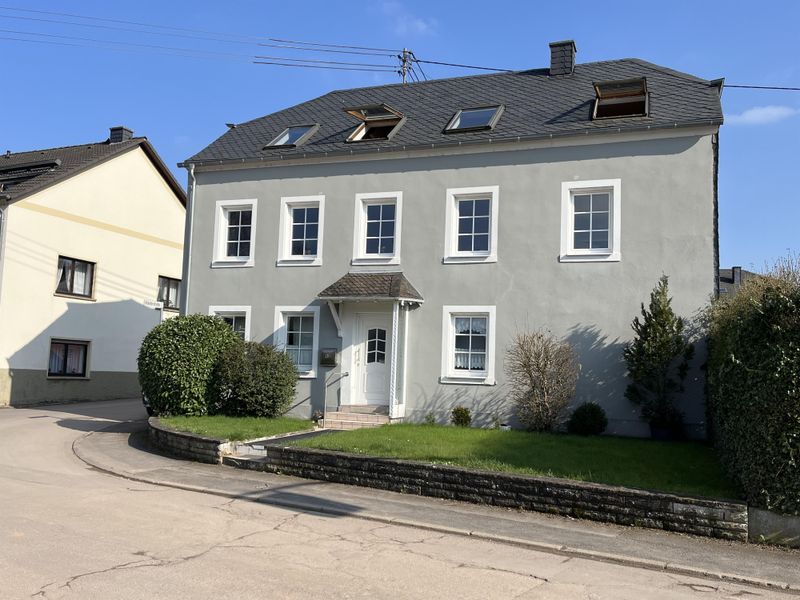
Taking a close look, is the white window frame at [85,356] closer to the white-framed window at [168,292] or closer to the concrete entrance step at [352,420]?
the white-framed window at [168,292]

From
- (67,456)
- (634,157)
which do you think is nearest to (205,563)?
(67,456)

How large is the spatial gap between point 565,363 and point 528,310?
175 centimetres

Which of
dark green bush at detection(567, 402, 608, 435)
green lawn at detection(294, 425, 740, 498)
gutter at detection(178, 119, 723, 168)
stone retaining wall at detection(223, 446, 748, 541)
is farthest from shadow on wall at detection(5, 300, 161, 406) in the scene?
dark green bush at detection(567, 402, 608, 435)

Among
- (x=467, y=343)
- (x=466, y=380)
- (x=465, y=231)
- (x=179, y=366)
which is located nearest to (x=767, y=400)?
(x=466, y=380)

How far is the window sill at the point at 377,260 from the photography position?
17.7 meters

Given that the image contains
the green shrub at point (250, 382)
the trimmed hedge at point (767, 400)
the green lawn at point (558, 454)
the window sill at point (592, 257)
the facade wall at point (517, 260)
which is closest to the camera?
the trimmed hedge at point (767, 400)

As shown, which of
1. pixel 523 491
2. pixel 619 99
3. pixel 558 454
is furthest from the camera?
pixel 619 99

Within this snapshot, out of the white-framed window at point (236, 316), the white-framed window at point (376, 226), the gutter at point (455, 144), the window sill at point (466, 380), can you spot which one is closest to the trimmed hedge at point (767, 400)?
the gutter at point (455, 144)

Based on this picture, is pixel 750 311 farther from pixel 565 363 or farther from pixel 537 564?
pixel 565 363

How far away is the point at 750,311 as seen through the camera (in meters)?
9.19

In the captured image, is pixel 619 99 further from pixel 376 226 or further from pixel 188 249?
pixel 188 249

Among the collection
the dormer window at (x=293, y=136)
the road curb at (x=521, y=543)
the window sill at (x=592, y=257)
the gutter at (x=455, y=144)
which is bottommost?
the road curb at (x=521, y=543)

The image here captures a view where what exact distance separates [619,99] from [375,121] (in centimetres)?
622

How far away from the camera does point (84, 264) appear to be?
2598 cm
